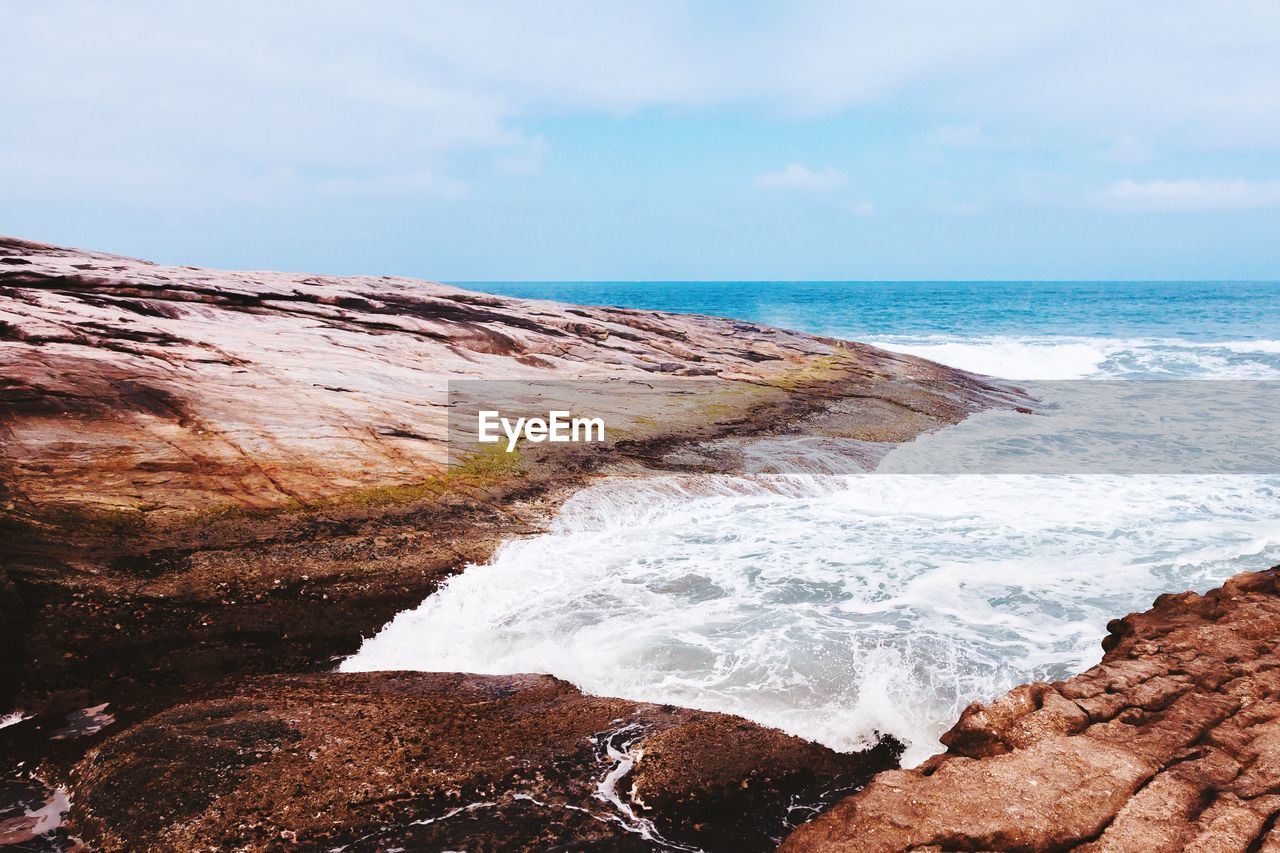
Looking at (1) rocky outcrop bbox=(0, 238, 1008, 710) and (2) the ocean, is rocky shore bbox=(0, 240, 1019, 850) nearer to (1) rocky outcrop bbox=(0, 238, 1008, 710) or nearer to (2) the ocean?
(1) rocky outcrop bbox=(0, 238, 1008, 710)

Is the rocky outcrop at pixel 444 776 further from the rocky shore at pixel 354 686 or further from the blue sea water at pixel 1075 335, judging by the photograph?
the blue sea water at pixel 1075 335

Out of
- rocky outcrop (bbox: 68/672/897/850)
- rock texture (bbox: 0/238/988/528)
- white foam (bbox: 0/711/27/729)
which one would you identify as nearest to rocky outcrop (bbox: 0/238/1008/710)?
rock texture (bbox: 0/238/988/528)

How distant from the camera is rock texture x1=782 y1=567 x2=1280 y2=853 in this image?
415 centimetres

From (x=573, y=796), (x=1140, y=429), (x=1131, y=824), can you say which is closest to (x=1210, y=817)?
(x=1131, y=824)

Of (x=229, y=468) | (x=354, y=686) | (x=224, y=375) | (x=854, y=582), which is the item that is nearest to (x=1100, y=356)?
(x=854, y=582)

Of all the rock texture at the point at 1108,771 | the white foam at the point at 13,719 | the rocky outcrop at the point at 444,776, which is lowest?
the white foam at the point at 13,719

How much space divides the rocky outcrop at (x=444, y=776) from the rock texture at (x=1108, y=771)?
121 cm

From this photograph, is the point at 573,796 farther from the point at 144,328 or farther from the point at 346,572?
the point at 144,328

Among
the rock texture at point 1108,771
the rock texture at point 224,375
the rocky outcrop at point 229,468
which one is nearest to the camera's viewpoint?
the rock texture at point 1108,771

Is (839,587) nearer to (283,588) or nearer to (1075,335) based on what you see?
(283,588)

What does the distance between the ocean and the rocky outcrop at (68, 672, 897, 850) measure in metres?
0.71

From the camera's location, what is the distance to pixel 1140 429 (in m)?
20.8

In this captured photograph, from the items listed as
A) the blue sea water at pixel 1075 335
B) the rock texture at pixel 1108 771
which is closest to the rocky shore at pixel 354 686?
the rock texture at pixel 1108 771

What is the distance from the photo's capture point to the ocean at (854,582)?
7598mm
